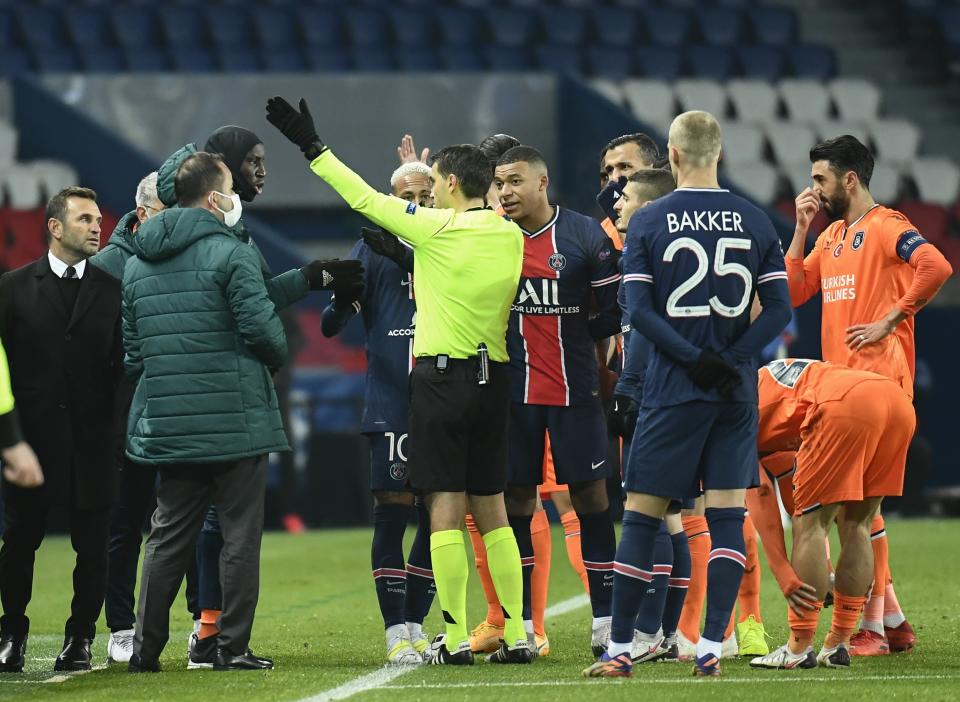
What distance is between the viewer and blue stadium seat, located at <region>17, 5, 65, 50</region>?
18.8m

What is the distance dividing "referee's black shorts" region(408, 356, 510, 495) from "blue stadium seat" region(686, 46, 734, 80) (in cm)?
1396

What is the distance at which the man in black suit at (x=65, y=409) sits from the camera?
21.5 ft

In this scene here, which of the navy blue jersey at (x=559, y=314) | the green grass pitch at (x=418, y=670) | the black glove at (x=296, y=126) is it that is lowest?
the green grass pitch at (x=418, y=670)

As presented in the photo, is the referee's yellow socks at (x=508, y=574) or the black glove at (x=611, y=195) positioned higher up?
the black glove at (x=611, y=195)

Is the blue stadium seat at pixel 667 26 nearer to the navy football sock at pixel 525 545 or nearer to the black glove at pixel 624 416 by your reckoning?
the navy football sock at pixel 525 545

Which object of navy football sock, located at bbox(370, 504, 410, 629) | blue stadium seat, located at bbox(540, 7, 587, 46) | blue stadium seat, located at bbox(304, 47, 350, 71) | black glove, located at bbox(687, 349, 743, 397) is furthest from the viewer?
blue stadium seat, located at bbox(540, 7, 587, 46)

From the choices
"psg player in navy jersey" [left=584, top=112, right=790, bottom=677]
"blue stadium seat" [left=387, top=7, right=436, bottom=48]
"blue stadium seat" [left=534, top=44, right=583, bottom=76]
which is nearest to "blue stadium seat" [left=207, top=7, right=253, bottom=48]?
"blue stadium seat" [left=387, top=7, right=436, bottom=48]

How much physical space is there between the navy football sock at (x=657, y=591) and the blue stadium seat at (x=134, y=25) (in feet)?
44.9

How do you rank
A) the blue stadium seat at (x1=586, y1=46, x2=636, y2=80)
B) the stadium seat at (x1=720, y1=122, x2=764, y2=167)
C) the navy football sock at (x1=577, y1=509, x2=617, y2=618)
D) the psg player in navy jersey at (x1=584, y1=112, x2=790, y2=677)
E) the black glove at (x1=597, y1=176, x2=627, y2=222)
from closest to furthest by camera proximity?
the psg player in navy jersey at (x1=584, y1=112, x2=790, y2=677) < the navy football sock at (x1=577, y1=509, x2=617, y2=618) < the black glove at (x1=597, y1=176, x2=627, y2=222) < the stadium seat at (x1=720, y1=122, x2=764, y2=167) < the blue stadium seat at (x1=586, y1=46, x2=636, y2=80)

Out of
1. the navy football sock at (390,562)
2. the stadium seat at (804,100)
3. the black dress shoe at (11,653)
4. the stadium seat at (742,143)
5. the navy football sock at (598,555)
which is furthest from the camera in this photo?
the stadium seat at (804,100)

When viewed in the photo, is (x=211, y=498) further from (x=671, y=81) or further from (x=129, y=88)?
(x=671, y=81)

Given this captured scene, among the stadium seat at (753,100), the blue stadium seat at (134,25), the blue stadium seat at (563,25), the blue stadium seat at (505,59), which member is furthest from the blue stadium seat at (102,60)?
the stadium seat at (753,100)

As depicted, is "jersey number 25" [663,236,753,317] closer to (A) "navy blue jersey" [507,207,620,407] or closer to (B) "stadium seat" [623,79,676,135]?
(A) "navy blue jersey" [507,207,620,407]

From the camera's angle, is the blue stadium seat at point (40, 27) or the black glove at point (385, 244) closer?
the black glove at point (385, 244)
